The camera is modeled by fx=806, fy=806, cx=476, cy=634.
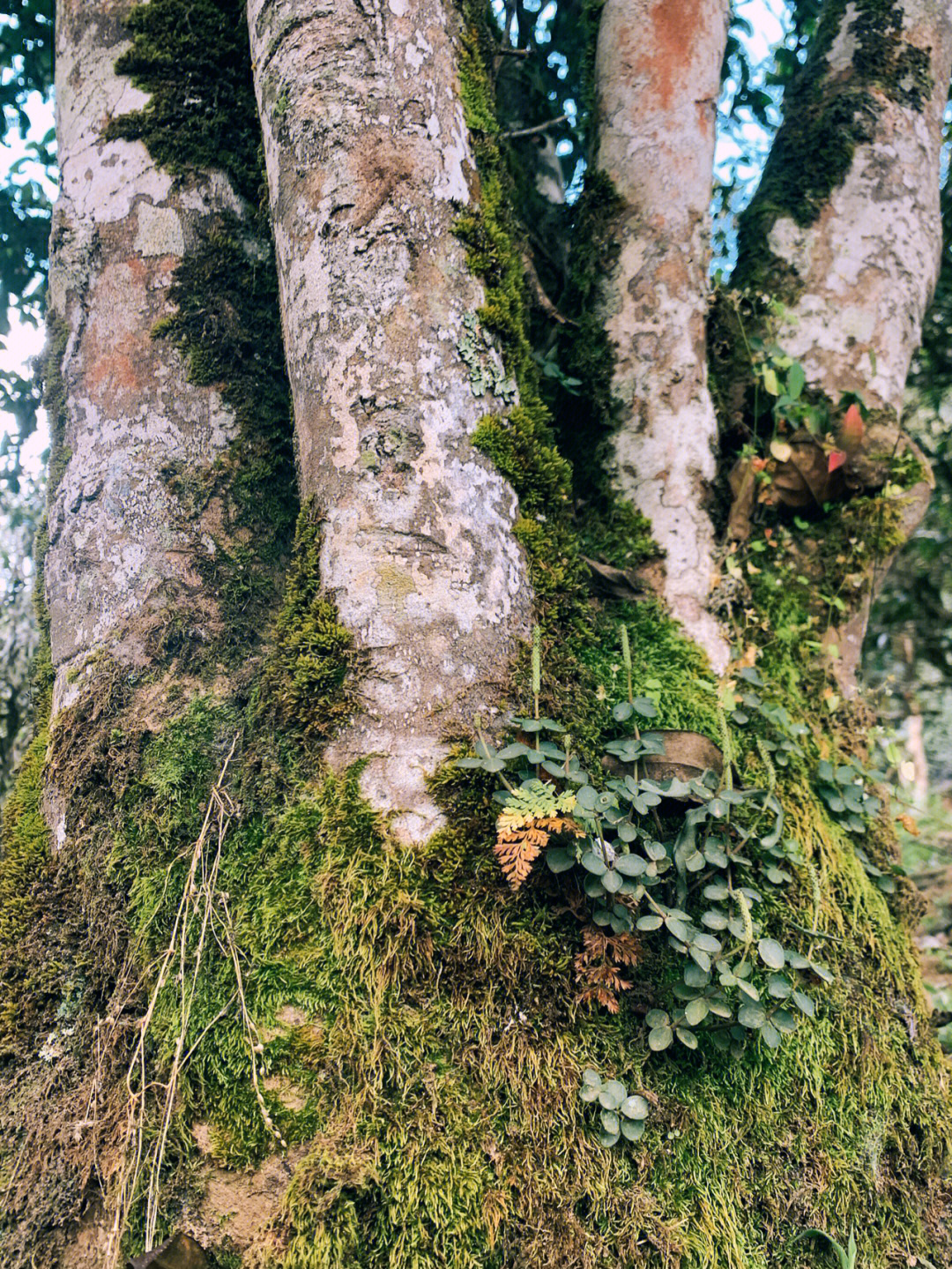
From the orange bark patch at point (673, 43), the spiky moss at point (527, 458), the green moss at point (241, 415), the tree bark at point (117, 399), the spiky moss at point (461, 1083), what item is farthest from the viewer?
the orange bark patch at point (673, 43)

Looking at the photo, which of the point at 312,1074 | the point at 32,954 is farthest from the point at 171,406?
the point at 312,1074

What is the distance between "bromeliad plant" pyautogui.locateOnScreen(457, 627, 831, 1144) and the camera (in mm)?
1604

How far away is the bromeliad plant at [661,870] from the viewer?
1.60 meters

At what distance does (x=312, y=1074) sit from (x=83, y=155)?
105 inches

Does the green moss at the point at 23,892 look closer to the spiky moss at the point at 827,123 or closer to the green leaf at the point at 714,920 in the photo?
the green leaf at the point at 714,920

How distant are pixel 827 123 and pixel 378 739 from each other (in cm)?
278

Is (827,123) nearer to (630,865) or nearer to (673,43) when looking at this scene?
(673,43)

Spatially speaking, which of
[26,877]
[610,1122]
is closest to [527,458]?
[610,1122]

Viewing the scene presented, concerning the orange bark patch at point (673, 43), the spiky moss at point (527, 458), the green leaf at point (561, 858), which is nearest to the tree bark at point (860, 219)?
the orange bark patch at point (673, 43)

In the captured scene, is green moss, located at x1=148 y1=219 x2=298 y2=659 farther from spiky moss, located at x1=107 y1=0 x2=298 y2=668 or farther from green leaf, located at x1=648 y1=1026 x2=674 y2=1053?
A: green leaf, located at x1=648 y1=1026 x2=674 y2=1053

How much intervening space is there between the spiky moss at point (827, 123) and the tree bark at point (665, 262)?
369 mm

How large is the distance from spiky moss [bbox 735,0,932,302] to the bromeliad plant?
1899 millimetres

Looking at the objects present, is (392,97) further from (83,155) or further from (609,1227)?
(609,1227)

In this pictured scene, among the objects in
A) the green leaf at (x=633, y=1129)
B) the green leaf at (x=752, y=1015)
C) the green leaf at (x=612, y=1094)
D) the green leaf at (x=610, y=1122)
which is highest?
the green leaf at (x=752, y=1015)
